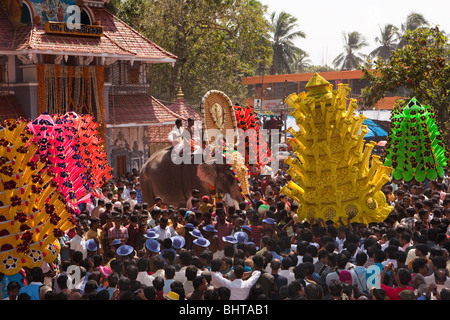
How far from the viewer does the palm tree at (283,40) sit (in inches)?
1849

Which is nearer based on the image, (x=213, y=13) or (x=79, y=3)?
(x=79, y=3)

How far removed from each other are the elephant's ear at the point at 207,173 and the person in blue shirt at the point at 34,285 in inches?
203

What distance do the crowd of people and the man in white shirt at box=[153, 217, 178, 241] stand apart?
16mm

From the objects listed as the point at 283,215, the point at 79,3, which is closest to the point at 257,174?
the point at 283,215

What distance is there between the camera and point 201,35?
1134 inches

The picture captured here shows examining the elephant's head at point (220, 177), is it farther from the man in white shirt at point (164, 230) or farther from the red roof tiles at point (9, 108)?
the red roof tiles at point (9, 108)

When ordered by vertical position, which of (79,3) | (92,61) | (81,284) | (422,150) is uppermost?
(79,3)

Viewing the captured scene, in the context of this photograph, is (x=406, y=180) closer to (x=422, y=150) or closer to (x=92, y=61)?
(x=422, y=150)

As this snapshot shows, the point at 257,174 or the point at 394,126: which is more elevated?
the point at 394,126

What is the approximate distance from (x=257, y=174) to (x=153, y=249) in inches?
311

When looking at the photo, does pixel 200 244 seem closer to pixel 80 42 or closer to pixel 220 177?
pixel 220 177

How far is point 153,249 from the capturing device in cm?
766

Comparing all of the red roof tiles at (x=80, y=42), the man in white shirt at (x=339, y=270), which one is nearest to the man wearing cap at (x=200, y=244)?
the man in white shirt at (x=339, y=270)

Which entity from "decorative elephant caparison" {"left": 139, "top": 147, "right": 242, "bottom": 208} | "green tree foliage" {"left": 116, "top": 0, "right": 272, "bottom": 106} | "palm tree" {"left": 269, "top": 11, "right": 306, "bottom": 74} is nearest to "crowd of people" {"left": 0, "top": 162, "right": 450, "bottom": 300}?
"decorative elephant caparison" {"left": 139, "top": 147, "right": 242, "bottom": 208}
